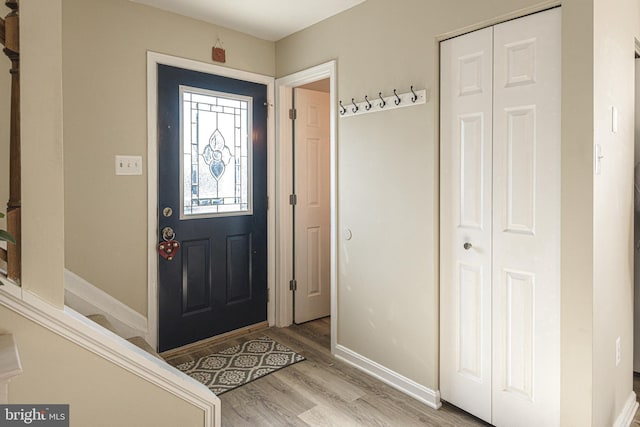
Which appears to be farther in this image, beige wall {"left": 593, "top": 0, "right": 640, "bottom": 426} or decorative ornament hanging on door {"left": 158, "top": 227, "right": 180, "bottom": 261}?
decorative ornament hanging on door {"left": 158, "top": 227, "right": 180, "bottom": 261}

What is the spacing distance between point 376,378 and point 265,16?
2.55 metres

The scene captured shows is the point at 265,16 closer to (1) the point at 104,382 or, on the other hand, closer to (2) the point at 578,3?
(2) the point at 578,3

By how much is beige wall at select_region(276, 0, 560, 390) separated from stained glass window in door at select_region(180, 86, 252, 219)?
0.81m

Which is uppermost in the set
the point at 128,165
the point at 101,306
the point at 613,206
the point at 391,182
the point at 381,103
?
the point at 381,103

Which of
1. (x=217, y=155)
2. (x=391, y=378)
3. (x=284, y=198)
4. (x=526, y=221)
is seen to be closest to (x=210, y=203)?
(x=217, y=155)

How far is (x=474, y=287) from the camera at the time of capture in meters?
2.13

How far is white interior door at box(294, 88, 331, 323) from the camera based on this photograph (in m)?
3.46

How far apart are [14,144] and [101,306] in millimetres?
1780

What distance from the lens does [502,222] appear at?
200 centimetres

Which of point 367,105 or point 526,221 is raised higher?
point 367,105

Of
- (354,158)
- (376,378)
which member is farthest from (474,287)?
(354,158)

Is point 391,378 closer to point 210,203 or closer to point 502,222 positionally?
point 502,222

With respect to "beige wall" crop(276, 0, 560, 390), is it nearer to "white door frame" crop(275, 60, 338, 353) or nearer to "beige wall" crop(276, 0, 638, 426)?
"beige wall" crop(276, 0, 638, 426)

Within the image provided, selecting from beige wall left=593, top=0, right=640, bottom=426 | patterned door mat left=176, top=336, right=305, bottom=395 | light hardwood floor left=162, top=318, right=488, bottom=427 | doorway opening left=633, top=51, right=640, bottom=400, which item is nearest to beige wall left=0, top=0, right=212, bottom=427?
light hardwood floor left=162, top=318, right=488, bottom=427
